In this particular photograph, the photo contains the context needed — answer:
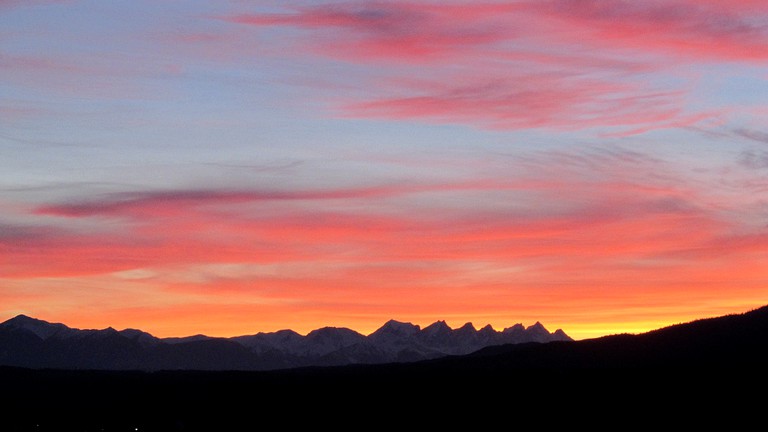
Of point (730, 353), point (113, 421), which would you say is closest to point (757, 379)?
point (730, 353)

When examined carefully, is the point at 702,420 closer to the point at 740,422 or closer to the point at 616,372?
the point at 740,422

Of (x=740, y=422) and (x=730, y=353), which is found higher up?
(x=730, y=353)

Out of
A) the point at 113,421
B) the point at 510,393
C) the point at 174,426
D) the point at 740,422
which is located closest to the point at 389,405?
the point at 510,393

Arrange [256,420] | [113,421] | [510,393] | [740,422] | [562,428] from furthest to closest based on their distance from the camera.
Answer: [113,421], [256,420], [510,393], [562,428], [740,422]

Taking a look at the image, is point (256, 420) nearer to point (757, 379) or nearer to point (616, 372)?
point (616, 372)

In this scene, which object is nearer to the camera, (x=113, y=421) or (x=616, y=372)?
(x=616, y=372)

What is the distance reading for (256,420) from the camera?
176 m

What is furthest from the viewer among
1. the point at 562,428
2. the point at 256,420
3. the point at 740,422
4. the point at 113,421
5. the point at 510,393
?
the point at 113,421

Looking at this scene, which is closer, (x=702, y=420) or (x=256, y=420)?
(x=702, y=420)

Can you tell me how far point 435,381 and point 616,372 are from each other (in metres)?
34.5

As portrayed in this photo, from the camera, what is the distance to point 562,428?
449ft

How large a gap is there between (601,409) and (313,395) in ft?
219

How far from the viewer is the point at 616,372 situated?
166375 mm

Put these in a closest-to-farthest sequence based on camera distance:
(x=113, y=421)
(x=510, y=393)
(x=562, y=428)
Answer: (x=562, y=428) < (x=510, y=393) < (x=113, y=421)
